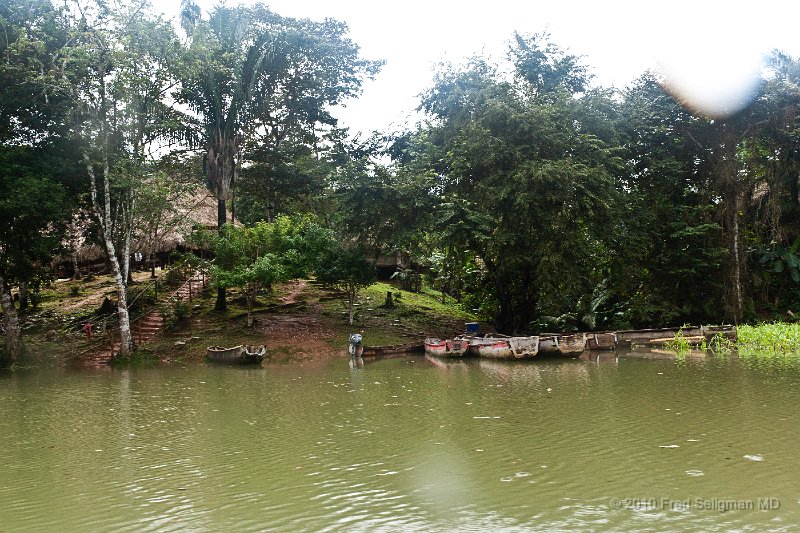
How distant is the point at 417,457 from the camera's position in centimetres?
764

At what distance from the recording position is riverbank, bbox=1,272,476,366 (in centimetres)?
2253

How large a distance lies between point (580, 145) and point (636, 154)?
4624mm

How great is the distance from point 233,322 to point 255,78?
33.0 ft

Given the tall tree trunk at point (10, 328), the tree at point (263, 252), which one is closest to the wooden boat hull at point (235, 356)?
the tree at point (263, 252)

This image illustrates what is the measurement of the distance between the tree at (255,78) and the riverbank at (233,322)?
230 cm

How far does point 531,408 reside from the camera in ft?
35.1

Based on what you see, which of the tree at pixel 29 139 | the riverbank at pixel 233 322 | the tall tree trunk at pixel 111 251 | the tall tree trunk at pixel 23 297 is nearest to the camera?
the tree at pixel 29 139

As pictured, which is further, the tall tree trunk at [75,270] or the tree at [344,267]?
the tall tree trunk at [75,270]

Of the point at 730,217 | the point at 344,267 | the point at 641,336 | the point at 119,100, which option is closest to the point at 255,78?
the point at 119,100

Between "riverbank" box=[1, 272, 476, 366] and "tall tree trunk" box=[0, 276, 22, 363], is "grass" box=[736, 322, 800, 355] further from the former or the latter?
"tall tree trunk" box=[0, 276, 22, 363]

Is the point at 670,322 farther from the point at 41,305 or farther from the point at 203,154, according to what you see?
the point at 41,305

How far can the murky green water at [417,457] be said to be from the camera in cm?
558

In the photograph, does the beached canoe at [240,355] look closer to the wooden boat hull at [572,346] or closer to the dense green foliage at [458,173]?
the dense green foliage at [458,173]

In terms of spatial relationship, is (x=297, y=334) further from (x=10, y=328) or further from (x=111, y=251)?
(x=10, y=328)
